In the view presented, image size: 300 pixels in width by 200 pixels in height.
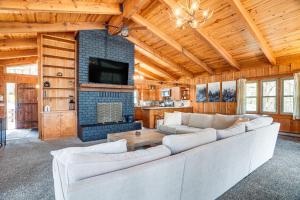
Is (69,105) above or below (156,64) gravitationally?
below

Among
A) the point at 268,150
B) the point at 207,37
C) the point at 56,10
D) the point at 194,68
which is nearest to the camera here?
the point at 268,150

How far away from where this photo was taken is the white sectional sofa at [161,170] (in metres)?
1.05

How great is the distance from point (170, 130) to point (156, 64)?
19.5 ft

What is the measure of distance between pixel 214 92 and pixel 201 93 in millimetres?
730

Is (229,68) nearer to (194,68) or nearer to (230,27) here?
(194,68)

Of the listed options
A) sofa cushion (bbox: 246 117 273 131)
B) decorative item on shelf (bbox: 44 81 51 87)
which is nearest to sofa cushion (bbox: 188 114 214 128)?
sofa cushion (bbox: 246 117 273 131)

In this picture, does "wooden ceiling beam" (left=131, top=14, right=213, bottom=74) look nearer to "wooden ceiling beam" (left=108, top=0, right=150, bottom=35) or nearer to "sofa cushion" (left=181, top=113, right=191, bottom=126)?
"wooden ceiling beam" (left=108, top=0, right=150, bottom=35)

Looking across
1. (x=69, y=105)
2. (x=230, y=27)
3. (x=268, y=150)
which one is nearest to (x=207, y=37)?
(x=230, y=27)

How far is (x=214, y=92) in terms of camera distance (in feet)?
26.1

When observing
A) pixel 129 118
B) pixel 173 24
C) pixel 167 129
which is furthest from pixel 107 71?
pixel 167 129

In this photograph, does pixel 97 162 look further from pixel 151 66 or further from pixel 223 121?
pixel 151 66

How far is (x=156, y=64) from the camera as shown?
362 inches

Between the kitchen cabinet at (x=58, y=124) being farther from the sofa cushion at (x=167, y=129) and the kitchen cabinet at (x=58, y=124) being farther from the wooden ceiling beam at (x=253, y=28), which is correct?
the wooden ceiling beam at (x=253, y=28)

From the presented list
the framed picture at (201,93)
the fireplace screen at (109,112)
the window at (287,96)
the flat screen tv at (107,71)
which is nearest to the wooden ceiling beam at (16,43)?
the flat screen tv at (107,71)
